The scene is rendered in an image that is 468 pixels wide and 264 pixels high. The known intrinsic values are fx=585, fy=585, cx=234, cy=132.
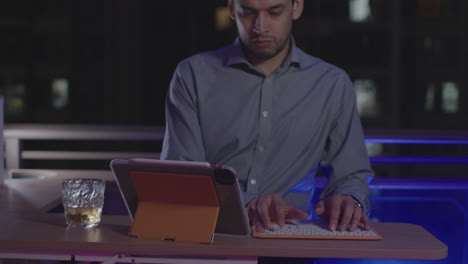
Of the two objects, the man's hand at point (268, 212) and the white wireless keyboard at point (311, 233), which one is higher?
the man's hand at point (268, 212)

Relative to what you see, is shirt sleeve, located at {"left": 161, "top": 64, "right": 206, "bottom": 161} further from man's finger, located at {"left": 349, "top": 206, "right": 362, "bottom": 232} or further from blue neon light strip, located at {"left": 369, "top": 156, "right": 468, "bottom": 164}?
blue neon light strip, located at {"left": 369, "top": 156, "right": 468, "bottom": 164}

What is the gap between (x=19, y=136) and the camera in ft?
10.5

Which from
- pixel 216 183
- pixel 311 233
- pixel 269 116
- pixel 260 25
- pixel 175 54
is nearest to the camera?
pixel 216 183

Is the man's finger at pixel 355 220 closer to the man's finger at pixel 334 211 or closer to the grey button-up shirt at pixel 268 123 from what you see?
the man's finger at pixel 334 211

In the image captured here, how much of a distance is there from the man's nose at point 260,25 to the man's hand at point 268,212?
57 centimetres

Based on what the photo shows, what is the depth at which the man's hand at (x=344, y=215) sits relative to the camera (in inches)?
51.6

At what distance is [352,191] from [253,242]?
18.5 inches

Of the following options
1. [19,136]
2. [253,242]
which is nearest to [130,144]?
→ [19,136]

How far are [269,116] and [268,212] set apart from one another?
52cm

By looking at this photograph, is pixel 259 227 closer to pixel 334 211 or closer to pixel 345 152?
pixel 334 211

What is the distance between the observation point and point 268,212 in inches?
51.8

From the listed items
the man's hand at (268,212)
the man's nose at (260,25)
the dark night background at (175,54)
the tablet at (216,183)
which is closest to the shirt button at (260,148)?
the man's nose at (260,25)

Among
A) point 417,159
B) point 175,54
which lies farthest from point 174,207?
point 175,54

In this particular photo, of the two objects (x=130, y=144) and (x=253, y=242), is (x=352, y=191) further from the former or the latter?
(x=130, y=144)
